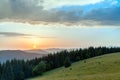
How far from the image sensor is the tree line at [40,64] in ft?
411

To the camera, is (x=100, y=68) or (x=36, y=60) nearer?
(x=100, y=68)

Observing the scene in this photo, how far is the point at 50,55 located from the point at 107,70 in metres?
76.5

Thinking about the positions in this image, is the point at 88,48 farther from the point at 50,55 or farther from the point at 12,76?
the point at 12,76

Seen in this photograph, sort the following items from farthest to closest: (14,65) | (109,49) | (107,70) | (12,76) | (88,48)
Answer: (109,49)
(88,48)
(14,65)
(12,76)
(107,70)

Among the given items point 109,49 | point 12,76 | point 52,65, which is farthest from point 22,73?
point 109,49

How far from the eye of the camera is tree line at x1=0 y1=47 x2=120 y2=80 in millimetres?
125375

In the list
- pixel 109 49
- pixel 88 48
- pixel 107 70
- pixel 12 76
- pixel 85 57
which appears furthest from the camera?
pixel 109 49

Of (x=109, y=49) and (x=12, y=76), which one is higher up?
(x=109, y=49)

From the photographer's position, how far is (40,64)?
12938 cm

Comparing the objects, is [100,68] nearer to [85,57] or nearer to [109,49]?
[85,57]

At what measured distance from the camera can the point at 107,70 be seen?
258 feet

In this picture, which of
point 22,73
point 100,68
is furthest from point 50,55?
point 100,68

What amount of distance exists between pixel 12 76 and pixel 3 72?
662 centimetres

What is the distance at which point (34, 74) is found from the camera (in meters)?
127
